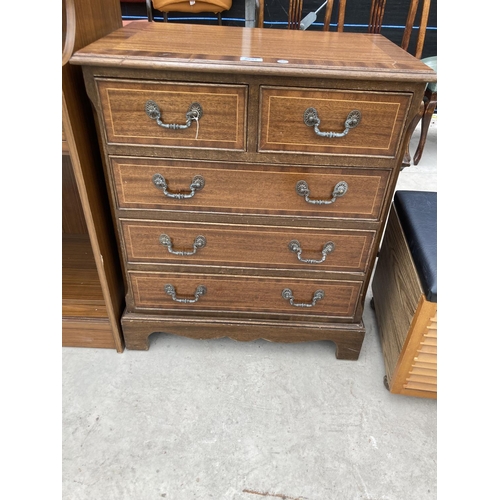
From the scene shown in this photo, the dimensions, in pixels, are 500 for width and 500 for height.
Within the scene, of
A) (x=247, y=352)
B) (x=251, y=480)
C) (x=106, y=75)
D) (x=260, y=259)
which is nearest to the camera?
(x=106, y=75)

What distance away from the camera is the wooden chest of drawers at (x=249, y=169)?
2.88 feet

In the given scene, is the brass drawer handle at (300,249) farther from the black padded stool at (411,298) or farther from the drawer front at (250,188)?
the black padded stool at (411,298)

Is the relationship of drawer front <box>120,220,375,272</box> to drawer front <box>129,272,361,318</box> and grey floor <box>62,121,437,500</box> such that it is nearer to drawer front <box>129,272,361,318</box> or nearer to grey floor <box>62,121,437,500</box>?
drawer front <box>129,272,361,318</box>

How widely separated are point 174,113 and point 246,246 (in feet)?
1.33

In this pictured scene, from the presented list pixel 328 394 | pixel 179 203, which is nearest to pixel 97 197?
pixel 179 203

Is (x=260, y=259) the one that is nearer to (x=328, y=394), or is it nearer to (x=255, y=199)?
(x=255, y=199)

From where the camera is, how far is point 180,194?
1.02 m

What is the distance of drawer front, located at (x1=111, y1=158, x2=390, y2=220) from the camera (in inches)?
38.9

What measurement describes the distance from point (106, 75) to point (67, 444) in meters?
0.95

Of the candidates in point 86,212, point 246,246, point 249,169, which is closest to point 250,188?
point 249,169

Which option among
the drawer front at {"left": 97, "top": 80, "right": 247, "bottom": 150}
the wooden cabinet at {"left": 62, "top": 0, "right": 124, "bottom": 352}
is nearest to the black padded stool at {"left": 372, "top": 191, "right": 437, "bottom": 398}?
the drawer front at {"left": 97, "top": 80, "right": 247, "bottom": 150}

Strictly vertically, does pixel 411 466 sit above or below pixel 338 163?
below

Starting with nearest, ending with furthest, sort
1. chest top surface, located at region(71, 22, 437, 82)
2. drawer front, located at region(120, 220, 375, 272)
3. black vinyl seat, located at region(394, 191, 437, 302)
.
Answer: chest top surface, located at region(71, 22, 437, 82) → black vinyl seat, located at region(394, 191, 437, 302) → drawer front, located at region(120, 220, 375, 272)
